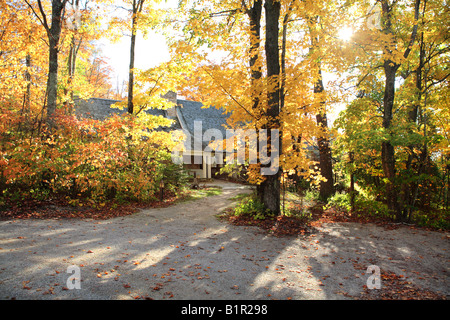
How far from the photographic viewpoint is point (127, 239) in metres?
5.62

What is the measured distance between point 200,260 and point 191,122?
722 inches

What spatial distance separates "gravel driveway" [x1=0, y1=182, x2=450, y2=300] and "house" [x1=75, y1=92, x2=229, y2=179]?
1274cm

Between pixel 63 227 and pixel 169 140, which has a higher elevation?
pixel 169 140

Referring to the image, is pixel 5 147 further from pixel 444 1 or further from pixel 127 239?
pixel 444 1

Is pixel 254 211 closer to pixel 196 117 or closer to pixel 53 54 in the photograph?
pixel 53 54

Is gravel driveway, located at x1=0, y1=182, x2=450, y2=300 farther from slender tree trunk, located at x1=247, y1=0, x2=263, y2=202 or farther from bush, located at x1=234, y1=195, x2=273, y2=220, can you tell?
slender tree trunk, located at x1=247, y1=0, x2=263, y2=202

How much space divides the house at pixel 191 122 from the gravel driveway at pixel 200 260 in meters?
12.7

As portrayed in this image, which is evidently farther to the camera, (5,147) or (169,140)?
(169,140)

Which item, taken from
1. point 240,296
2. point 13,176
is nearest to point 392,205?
point 240,296

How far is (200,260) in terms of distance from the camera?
4637 mm

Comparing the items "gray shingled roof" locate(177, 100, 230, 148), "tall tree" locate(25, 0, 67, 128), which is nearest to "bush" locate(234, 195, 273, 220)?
"tall tree" locate(25, 0, 67, 128)

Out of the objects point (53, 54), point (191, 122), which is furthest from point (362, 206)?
point (191, 122)
